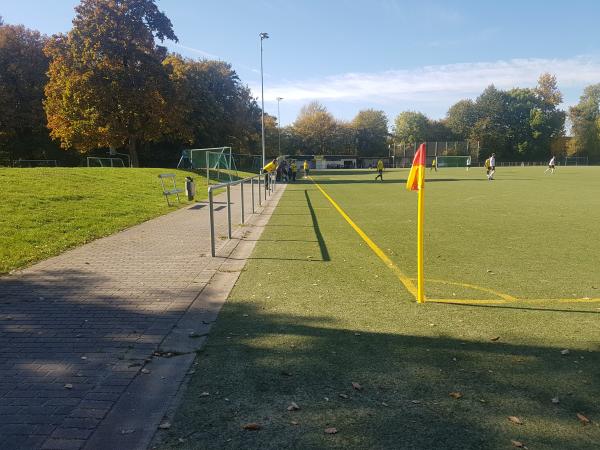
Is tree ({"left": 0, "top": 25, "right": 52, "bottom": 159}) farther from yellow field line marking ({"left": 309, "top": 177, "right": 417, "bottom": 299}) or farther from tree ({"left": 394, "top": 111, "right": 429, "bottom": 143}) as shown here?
tree ({"left": 394, "top": 111, "right": 429, "bottom": 143})

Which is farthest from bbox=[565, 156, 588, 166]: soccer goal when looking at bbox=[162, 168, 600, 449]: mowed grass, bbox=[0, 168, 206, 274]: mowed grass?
bbox=[162, 168, 600, 449]: mowed grass

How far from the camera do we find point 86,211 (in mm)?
13188

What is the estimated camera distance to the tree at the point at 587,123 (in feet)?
339

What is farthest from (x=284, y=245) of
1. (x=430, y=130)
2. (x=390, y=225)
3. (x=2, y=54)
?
(x=430, y=130)

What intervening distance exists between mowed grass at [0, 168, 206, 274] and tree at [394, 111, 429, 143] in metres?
93.3

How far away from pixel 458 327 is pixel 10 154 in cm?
5391

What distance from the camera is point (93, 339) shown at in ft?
14.3

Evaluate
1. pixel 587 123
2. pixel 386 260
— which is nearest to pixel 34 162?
pixel 386 260

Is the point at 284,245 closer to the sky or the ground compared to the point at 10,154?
closer to the ground

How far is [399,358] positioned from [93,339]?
2749mm

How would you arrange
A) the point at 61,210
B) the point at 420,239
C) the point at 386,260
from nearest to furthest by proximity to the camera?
the point at 420,239 → the point at 386,260 → the point at 61,210

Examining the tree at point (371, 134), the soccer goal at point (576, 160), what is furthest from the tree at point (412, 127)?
the soccer goal at point (576, 160)

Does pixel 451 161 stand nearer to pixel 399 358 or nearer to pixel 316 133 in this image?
pixel 316 133

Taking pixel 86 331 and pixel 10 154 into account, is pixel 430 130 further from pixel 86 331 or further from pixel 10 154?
→ pixel 86 331
